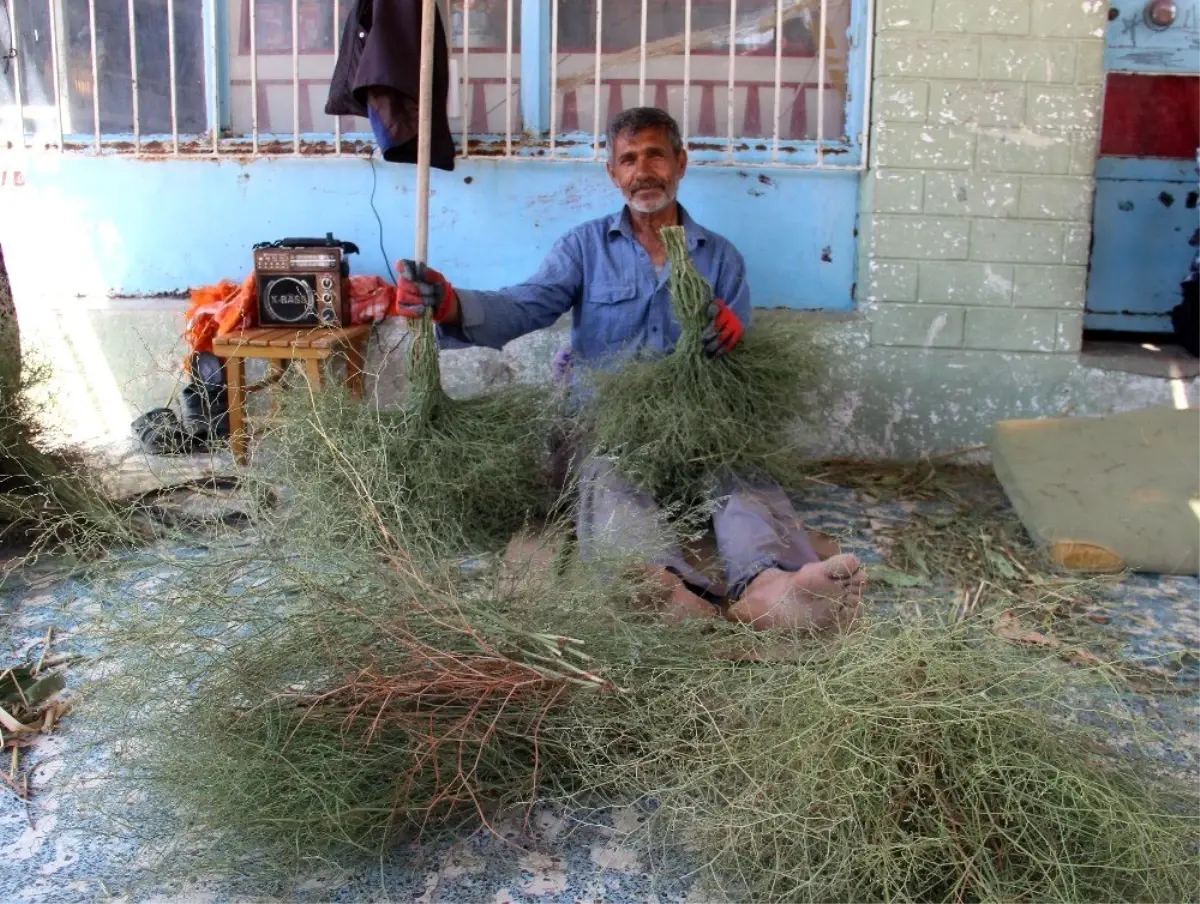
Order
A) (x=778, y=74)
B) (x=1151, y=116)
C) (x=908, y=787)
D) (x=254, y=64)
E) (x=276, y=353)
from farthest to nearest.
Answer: (x=1151, y=116) → (x=254, y=64) → (x=778, y=74) → (x=276, y=353) → (x=908, y=787)

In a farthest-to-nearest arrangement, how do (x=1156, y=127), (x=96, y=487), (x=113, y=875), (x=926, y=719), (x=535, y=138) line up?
(x=1156, y=127) < (x=535, y=138) < (x=96, y=487) < (x=113, y=875) < (x=926, y=719)

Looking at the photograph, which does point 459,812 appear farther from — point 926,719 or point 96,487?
point 96,487

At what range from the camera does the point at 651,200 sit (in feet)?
11.5

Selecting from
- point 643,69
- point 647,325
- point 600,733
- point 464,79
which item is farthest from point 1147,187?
point 600,733

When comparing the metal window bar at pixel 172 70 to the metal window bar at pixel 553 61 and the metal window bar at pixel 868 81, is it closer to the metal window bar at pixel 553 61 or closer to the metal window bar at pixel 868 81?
the metal window bar at pixel 553 61

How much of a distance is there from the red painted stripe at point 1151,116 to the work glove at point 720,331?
95.7 inches

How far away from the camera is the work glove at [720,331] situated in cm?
316

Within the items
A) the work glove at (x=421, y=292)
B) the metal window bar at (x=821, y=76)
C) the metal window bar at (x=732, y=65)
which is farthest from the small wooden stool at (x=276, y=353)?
the metal window bar at (x=821, y=76)

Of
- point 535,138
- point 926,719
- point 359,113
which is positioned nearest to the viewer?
point 926,719

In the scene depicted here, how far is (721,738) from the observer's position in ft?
5.74

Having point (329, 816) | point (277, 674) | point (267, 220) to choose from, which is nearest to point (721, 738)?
point (329, 816)

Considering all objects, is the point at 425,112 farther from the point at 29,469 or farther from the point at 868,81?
the point at 868,81

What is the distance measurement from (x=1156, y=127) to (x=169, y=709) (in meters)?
A: 4.48

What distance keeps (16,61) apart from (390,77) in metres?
1.80
